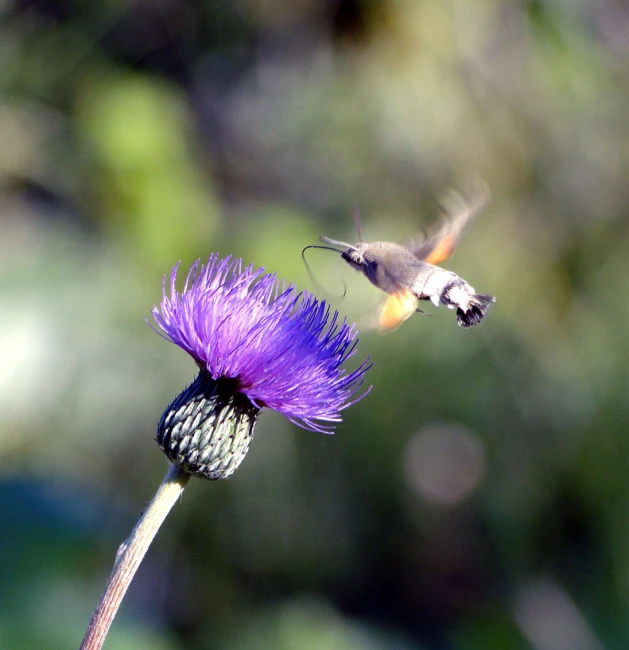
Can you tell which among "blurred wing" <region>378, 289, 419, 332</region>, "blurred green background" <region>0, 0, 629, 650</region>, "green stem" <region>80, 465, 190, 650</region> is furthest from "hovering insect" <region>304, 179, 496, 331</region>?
→ "blurred green background" <region>0, 0, 629, 650</region>

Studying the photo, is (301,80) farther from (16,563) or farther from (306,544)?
(16,563)

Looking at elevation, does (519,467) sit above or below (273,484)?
above

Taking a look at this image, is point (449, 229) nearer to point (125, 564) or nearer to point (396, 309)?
point (396, 309)

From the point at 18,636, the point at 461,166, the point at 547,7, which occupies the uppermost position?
the point at 547,7

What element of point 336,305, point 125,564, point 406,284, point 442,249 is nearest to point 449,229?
point 442,249

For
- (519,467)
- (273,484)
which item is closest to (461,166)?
(519,467)

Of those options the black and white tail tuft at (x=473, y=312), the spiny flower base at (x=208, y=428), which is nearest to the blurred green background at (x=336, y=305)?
the spiny flower base at (x=208, y=428)
